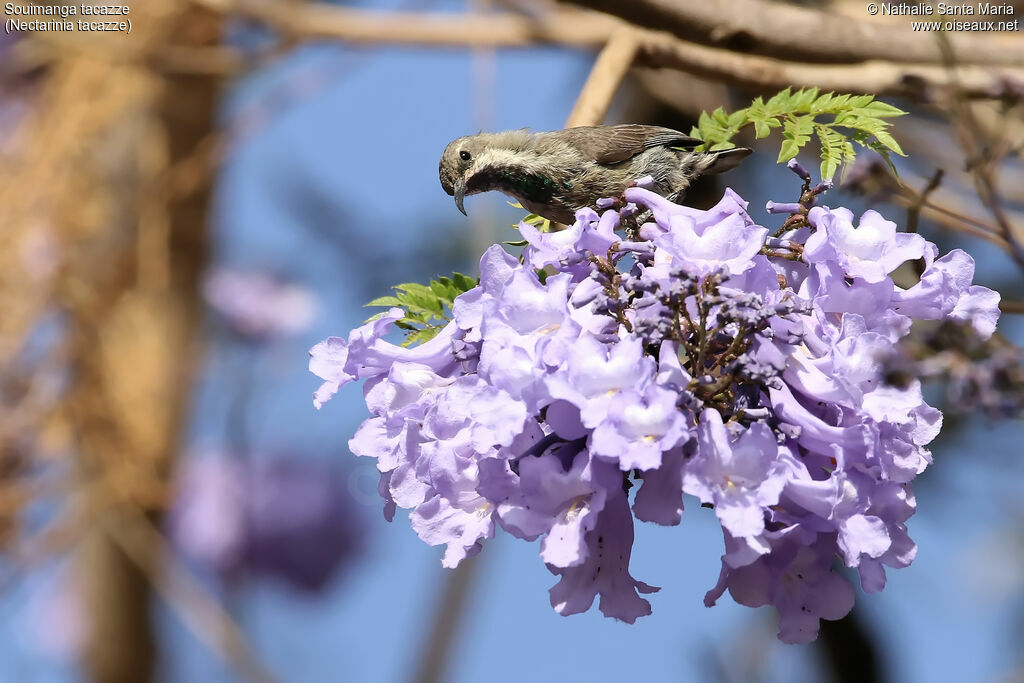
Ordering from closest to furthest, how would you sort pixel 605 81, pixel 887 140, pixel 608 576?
pixel 608 576
pixel 887 140
pixel 605 81

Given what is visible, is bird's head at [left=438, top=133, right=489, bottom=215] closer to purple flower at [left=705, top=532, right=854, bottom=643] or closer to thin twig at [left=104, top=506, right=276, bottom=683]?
purple flower at [left=705, top=532, right=854, bottom=643]

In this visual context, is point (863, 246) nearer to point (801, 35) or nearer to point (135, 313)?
point (801, 35)

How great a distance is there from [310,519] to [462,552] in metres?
4.57

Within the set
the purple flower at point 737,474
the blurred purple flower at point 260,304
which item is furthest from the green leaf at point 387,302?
the blurred purple flower at point 260,304

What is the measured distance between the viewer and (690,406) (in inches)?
50.7

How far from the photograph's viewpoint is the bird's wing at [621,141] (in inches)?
87.9

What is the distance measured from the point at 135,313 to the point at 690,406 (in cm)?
352

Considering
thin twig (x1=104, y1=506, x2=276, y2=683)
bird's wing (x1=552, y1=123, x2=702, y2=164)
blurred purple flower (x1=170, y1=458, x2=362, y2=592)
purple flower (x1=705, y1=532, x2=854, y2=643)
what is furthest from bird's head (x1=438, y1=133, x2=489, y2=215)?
blurred purple flower (x1=170, y1=458, x2=362, y2=592)

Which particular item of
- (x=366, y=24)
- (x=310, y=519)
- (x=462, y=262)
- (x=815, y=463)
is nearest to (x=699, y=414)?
(x=815, y=463)

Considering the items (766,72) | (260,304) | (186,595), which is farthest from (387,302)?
(260,304)

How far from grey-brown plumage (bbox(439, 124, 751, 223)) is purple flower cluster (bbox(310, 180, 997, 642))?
0.81 m

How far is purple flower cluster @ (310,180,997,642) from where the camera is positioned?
1.27 meters

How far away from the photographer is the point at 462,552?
140 centimetres

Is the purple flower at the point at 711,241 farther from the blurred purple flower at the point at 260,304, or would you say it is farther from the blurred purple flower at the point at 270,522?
the blurred purple flower at the point at 270,522
